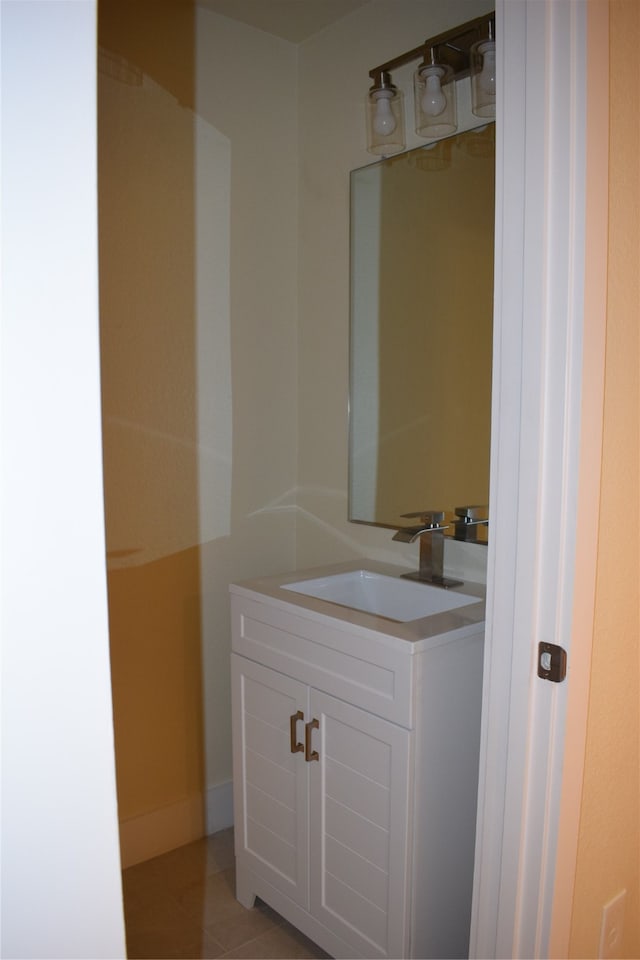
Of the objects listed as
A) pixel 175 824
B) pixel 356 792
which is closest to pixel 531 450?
pixel 356 792

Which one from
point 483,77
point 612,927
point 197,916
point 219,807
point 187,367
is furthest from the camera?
point 219,807

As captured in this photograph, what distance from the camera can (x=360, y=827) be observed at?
1604 mm

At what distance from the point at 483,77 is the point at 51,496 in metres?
1.70

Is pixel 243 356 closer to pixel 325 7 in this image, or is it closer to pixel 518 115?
pixel 325 7

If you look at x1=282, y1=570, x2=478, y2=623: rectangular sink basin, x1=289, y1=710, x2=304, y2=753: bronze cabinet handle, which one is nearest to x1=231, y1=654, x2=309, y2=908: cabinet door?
x1=289, y1=710, x2=304, y2=753: bronze cabinet handle

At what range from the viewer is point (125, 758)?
2.15 metres

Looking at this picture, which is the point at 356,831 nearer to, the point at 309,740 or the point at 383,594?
the point at 309,740

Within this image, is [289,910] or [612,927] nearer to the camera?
[612,927]

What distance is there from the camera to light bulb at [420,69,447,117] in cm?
176

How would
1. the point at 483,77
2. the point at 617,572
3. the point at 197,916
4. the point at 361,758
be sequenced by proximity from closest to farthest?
1. the point at 617,572
2. the point at 361,758
3. the point at 483,77
4. the point at 197,916

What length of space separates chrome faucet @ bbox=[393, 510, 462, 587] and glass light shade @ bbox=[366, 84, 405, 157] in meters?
0.97

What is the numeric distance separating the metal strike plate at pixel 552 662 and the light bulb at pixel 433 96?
132cm

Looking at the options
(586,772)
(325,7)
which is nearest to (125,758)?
(586,772)

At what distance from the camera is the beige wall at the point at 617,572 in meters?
1.13
